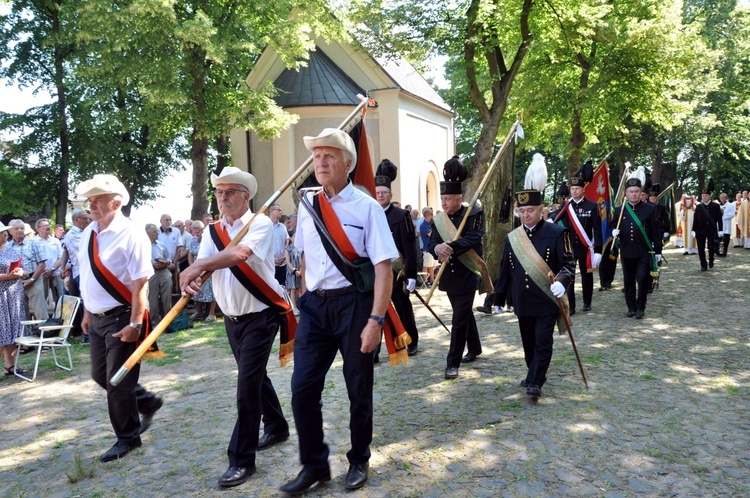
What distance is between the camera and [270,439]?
509 cm

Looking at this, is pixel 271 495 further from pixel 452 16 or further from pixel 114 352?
pixel 452 16

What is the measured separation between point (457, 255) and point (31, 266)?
23.0 feet

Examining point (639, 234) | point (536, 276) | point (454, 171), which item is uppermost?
point (454, 171)

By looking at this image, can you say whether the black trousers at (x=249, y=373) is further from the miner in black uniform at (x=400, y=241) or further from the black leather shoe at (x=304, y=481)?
the miner in black uniform at (x=400, y=241)

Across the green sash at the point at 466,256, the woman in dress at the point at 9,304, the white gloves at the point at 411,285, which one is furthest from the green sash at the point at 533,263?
the woman in dress at the point at 9,304

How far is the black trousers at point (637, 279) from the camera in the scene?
10273mm

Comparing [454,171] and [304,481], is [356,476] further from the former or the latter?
[454,171]

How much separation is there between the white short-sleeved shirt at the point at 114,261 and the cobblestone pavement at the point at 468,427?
1282mm

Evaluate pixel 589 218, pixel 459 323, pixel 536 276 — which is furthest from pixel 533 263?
pixel 589 218

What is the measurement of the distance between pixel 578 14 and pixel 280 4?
29.8 feet

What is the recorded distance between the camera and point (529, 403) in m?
6.03

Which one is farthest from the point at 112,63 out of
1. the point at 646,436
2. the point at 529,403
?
the point at 646,436

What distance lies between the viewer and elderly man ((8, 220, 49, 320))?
975 centimetres

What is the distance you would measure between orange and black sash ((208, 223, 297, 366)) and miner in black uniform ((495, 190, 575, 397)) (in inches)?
96.4
